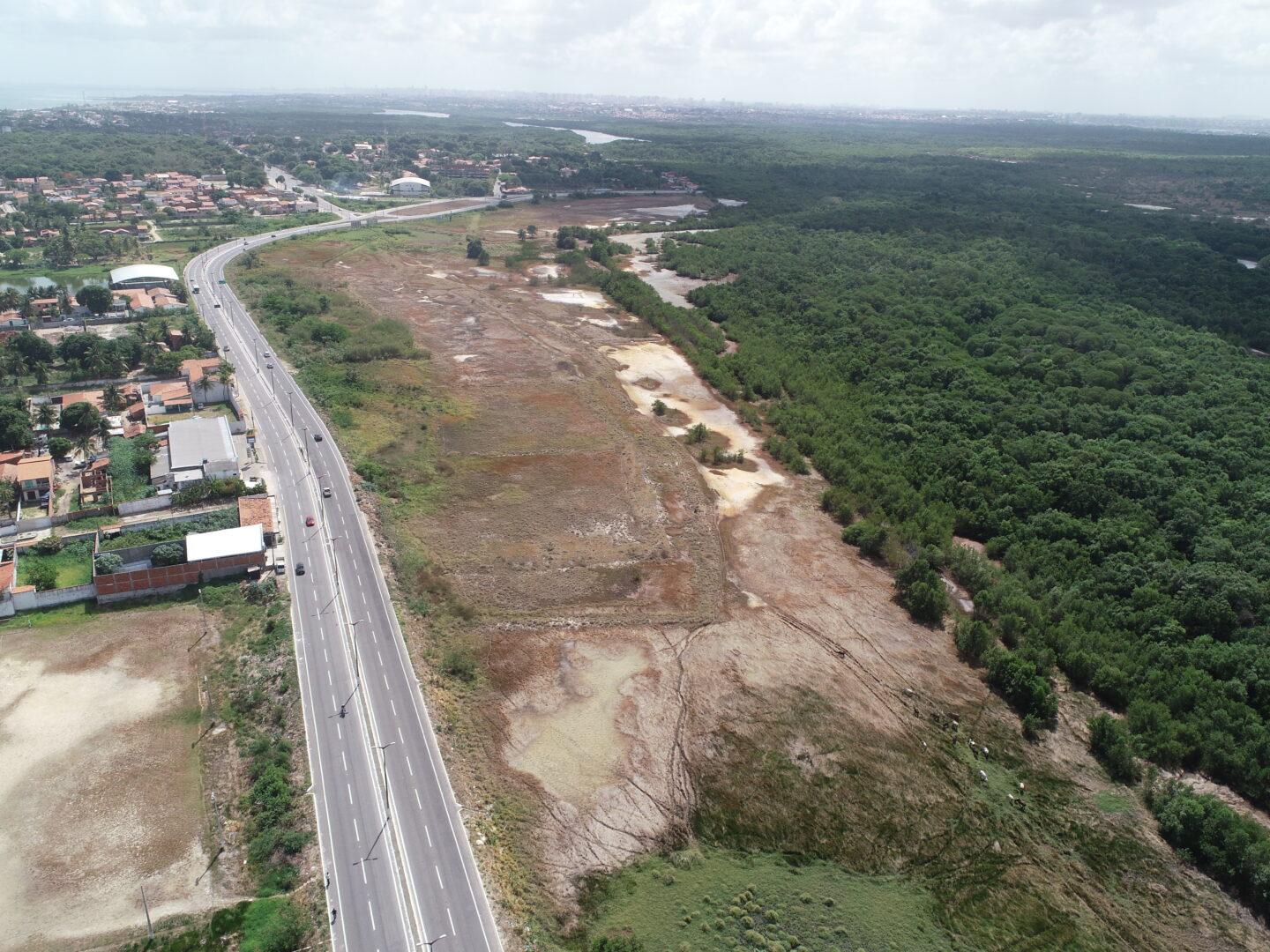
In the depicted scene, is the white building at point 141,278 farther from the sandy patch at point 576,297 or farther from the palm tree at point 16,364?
the sandy patch at point 576,297

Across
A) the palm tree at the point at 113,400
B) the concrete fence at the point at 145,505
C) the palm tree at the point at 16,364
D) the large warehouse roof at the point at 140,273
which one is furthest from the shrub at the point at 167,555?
the large warehouse roof at the point at 140,273

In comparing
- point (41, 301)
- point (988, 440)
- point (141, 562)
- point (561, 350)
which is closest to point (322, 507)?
point (141, 562)

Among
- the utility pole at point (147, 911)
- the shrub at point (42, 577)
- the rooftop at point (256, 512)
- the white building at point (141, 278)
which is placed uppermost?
the white building at point (141, 278)

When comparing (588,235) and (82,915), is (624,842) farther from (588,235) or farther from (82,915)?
(588,235)

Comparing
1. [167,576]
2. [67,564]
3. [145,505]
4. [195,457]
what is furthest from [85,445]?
[167,576]

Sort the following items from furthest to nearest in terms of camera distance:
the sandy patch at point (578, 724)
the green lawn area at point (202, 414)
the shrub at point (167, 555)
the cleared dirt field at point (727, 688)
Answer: the green lawn area at point (202, 414) → the shrub at point (167, 555) → the sandy patch at point (578, 724) → the cleared dirt field at point (727, 688)
